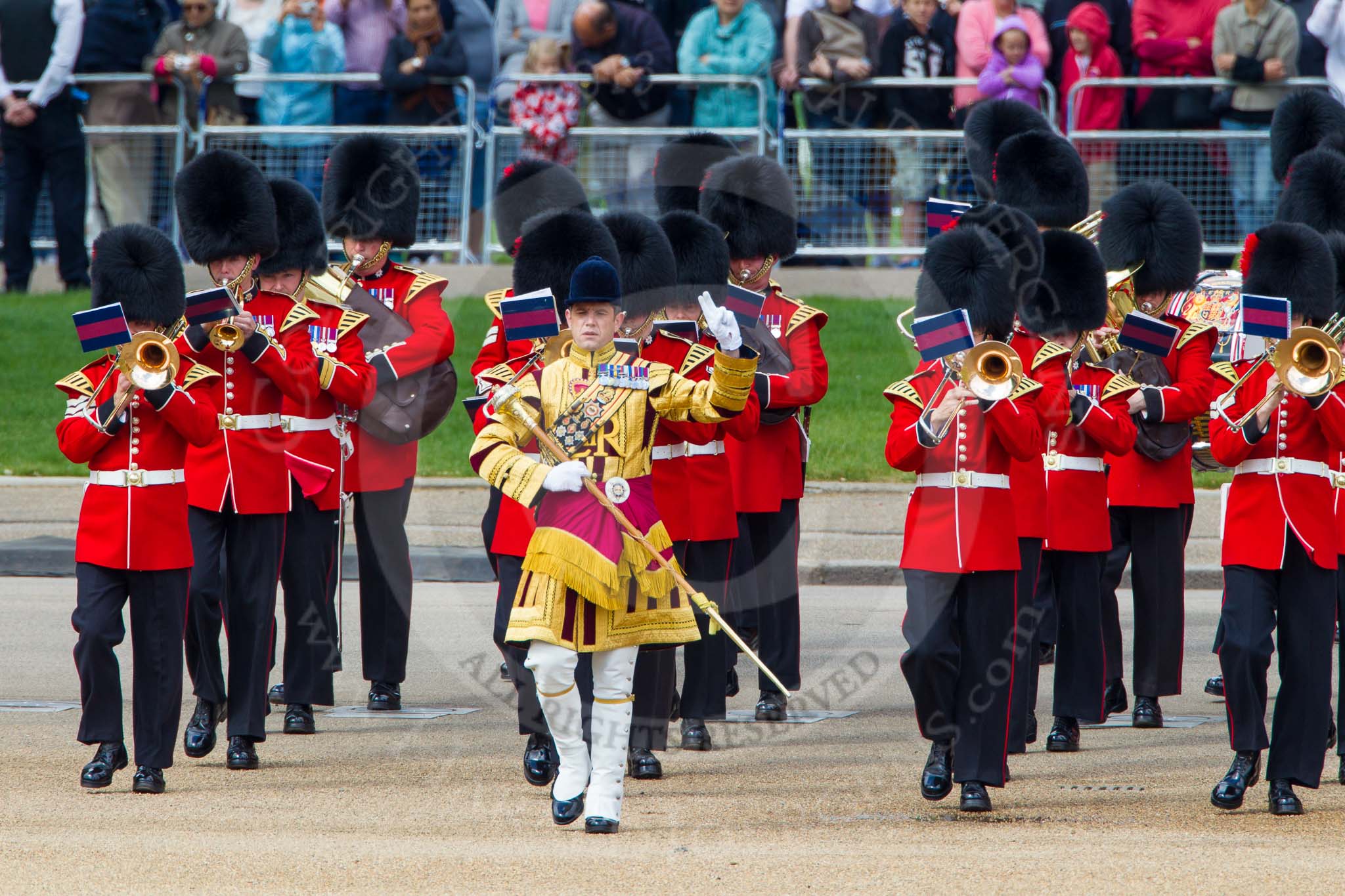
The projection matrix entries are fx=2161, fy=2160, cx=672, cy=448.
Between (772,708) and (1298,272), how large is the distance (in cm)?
236

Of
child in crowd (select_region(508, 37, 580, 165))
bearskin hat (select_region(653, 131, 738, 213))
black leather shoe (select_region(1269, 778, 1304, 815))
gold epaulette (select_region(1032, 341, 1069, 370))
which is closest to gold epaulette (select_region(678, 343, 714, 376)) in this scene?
gold epaulette (select_region(1032, 341, 1069, 370))

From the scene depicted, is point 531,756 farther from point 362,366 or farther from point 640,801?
point 362,366

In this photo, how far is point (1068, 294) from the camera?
6.76 metres

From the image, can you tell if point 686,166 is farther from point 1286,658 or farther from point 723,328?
point 1286,658

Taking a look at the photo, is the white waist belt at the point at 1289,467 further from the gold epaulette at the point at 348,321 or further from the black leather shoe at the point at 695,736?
the gold epaulette at the point at 348,321

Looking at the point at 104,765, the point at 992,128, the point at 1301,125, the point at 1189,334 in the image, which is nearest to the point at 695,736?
the point at 104,765

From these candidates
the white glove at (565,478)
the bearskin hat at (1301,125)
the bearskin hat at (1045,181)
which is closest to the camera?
the white glove at (565,478)

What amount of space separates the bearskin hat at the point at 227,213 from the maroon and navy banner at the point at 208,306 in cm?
49

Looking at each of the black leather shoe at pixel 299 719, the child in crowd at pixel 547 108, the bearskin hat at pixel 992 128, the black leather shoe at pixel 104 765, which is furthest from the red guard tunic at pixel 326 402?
the child in crowd at pixel 547 108

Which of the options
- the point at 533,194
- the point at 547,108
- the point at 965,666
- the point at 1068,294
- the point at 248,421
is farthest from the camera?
the point at 547,108

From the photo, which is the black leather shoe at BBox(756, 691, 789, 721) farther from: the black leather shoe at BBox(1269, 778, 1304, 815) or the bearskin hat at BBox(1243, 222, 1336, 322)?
the bearskin hat at BBox(1243, 222, 1336, 322)

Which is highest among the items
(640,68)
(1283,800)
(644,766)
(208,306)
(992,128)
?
(640,68)

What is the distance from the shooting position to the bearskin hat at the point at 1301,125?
9.14 metres

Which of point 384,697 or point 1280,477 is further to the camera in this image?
point 384,697
